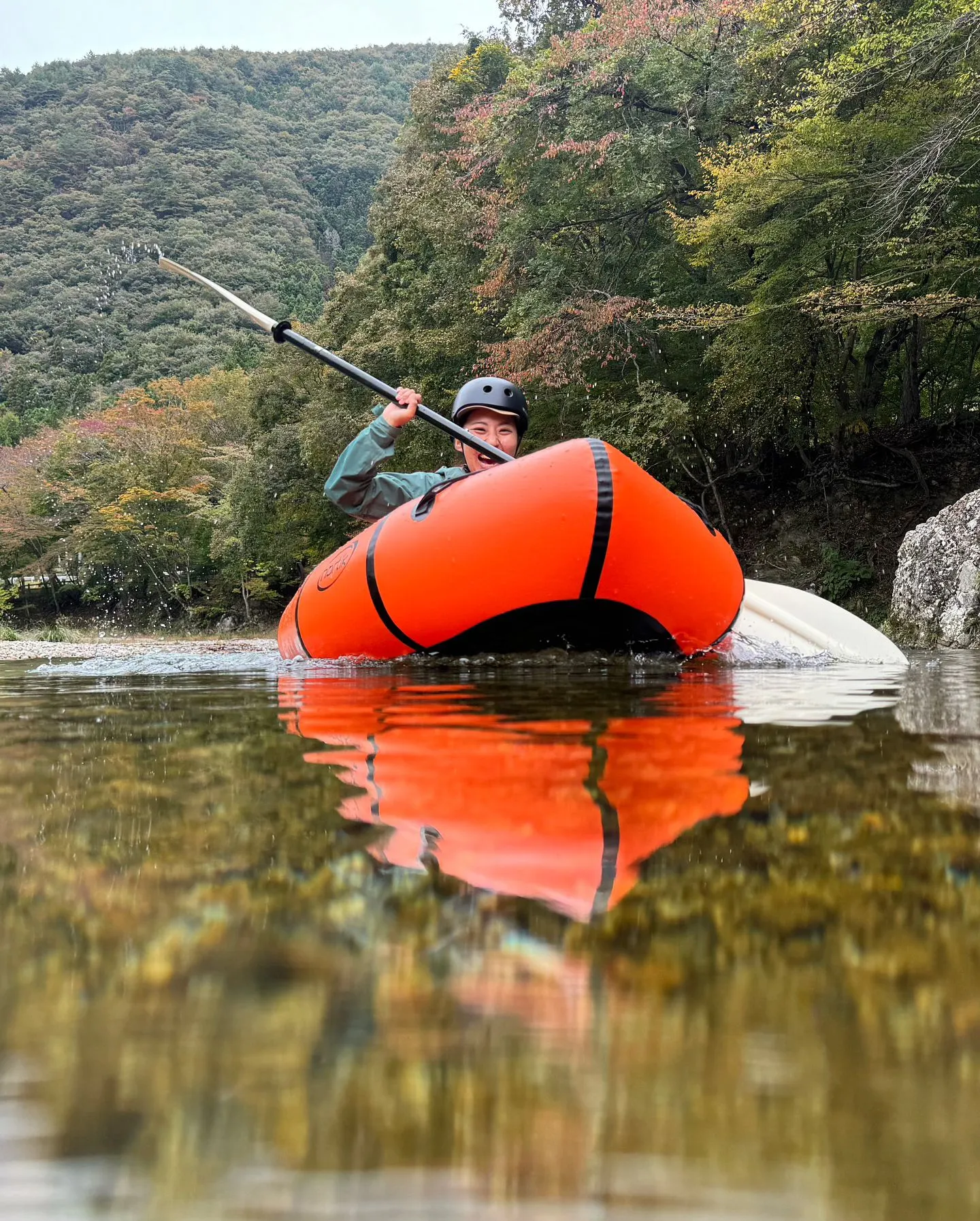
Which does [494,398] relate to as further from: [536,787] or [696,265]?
[696,265]

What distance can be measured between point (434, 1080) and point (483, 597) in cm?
304

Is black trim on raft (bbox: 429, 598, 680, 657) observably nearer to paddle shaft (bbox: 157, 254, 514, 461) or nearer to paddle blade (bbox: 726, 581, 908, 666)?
paddle blade (bbox: 726, 581, 908, 666)

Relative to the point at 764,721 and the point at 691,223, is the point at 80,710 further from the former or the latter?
the point at 691,223

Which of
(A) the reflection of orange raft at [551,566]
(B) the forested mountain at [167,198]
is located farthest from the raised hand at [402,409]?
(B) the forested mountain at [167,198]

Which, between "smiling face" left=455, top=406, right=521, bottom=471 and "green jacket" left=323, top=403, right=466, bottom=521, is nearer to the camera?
"green jacket" left=323, top=403, right=466, bottom=521

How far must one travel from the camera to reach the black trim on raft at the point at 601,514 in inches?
127

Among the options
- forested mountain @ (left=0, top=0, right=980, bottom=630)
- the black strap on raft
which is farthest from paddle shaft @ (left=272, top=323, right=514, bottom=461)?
forested mountain @ (left=0, top=0, right=980, bottom=630)

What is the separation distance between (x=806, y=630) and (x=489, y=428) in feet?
7.15

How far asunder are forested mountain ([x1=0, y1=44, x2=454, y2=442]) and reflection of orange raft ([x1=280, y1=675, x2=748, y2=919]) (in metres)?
38.8

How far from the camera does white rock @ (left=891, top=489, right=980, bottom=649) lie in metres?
6.83

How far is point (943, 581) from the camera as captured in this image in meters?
7.16

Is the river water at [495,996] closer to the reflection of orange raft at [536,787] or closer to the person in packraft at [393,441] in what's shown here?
the reflection of orange raft at [536,787]

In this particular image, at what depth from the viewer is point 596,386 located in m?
11.5

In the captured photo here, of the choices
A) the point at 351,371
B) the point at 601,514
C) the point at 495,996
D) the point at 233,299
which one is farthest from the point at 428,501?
the point at 233,299
